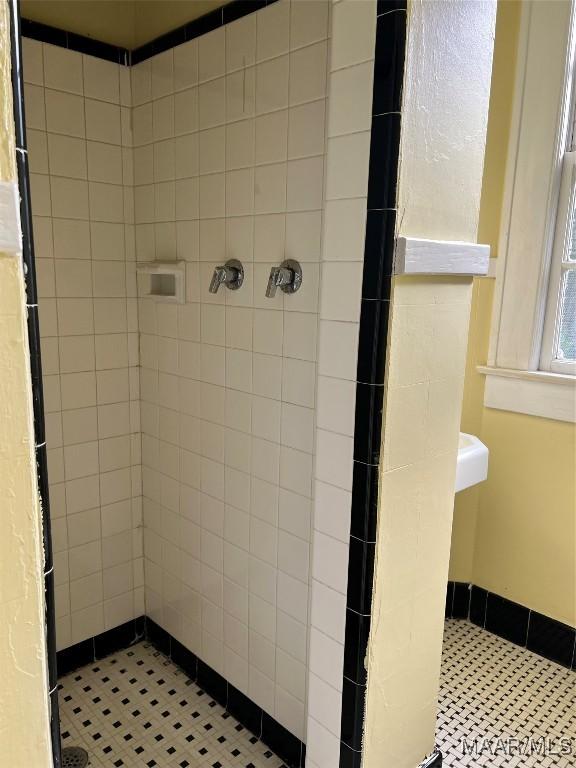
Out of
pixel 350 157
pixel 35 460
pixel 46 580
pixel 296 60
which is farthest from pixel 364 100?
pixel 46 580

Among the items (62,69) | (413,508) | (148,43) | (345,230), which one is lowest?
(413,508)

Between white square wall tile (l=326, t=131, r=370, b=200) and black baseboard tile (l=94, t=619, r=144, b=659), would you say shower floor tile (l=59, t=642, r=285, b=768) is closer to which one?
black baseboard tile (l=94, t=619, r=144, b=659)

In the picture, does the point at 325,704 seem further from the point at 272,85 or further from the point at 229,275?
the point at 272,85

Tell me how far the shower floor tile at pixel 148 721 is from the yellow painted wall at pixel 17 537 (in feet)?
3.15

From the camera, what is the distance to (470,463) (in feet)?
6.25

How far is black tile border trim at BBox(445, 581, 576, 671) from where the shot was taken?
2.06m

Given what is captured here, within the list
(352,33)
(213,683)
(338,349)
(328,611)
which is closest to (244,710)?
(213,683)

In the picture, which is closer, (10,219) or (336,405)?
(10,219)

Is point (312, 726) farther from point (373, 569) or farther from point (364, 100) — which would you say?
point (364, 100)

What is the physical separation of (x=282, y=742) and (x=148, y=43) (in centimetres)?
210

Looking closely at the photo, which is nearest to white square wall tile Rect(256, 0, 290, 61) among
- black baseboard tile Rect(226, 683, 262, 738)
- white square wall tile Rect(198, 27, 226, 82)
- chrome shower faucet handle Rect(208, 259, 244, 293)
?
white square wall tile Rect(198, 27, 226, 82)

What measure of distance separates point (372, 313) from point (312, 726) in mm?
1003

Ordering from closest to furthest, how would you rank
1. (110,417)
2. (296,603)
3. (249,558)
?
(296,603) → (249,558) → (110,417)

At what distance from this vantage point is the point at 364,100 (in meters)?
1.09
